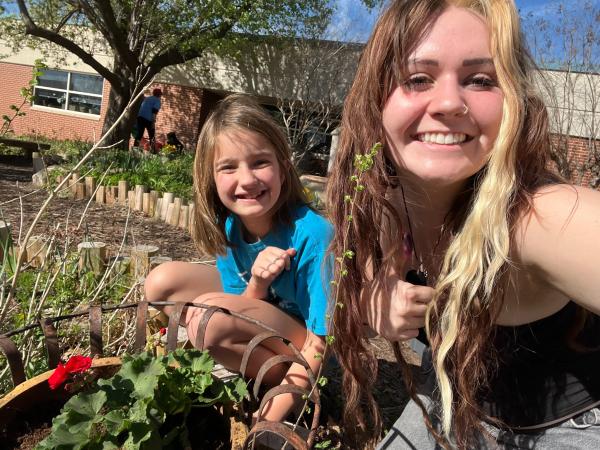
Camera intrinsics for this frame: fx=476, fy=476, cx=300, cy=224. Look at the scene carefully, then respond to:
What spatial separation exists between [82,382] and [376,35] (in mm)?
1151

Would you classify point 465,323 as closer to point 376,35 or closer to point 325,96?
point 376,35

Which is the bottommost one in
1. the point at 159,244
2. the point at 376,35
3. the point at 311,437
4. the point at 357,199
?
the point at 159,244

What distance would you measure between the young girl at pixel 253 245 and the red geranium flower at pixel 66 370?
604 mm

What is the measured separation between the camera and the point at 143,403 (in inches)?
37.8

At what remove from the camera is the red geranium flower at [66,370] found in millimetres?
1082

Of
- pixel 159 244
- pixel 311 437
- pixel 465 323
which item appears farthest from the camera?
pixel 159 244

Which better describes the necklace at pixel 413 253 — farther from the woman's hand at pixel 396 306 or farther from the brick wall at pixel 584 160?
the brick wall at pixel 584 160

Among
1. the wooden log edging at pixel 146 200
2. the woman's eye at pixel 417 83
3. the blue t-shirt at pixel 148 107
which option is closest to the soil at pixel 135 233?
the wooden log edging at pixel 146 200

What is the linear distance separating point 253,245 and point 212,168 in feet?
1.21

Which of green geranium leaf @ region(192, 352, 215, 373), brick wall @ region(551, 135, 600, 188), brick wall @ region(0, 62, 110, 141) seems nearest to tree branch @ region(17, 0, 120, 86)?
brick wall @ region(0, 62, 110, 141)

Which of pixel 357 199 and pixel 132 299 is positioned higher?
pixel 357 199

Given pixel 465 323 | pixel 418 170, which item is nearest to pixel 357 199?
Answer: pixel 418 170

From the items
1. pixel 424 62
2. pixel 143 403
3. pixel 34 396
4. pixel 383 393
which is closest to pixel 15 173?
pixel 383 393

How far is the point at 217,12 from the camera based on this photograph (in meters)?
11.6
